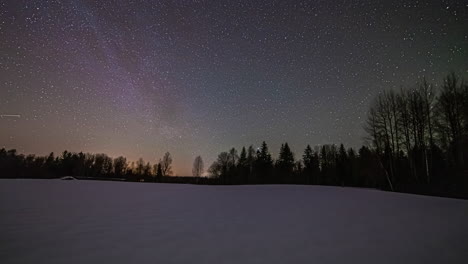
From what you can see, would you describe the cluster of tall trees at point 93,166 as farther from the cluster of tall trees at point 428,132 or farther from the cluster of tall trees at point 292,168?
the cluster of tall trees at point 428,132

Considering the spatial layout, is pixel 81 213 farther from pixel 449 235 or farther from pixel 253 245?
pixel 449 235

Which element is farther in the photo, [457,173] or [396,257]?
[457,173]

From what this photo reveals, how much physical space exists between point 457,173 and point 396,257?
19.8m

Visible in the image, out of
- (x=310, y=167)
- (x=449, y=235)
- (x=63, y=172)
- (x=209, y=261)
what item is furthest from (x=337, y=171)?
(x=63, y=172)

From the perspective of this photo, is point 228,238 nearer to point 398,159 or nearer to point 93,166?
point 398,159

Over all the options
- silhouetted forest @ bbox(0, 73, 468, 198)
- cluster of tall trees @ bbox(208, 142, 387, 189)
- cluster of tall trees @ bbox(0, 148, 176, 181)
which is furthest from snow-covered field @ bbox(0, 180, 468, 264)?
cluster of tall trees @ bbox(0, 148, 176, 181)

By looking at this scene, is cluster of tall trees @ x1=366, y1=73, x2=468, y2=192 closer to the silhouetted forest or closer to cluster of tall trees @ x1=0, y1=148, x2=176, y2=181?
the silhouetted forest

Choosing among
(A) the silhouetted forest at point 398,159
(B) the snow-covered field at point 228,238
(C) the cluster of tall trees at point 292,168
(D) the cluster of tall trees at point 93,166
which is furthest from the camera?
(D) the cluster of tall trees at point 93,166

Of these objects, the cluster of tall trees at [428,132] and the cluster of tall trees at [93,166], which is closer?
the cluster of tall trees at [428,132]

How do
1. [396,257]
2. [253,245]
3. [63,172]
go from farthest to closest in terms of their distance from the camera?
[63,172]
[253,245]
[396,257]

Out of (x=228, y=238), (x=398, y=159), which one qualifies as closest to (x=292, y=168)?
(x=398, y=159)

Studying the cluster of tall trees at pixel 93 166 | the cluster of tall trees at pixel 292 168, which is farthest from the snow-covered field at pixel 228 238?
the cluster of tall trees at pixel 93 166

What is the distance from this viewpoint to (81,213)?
6.43 m

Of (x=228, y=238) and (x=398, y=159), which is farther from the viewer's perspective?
(x=398, y=159)
